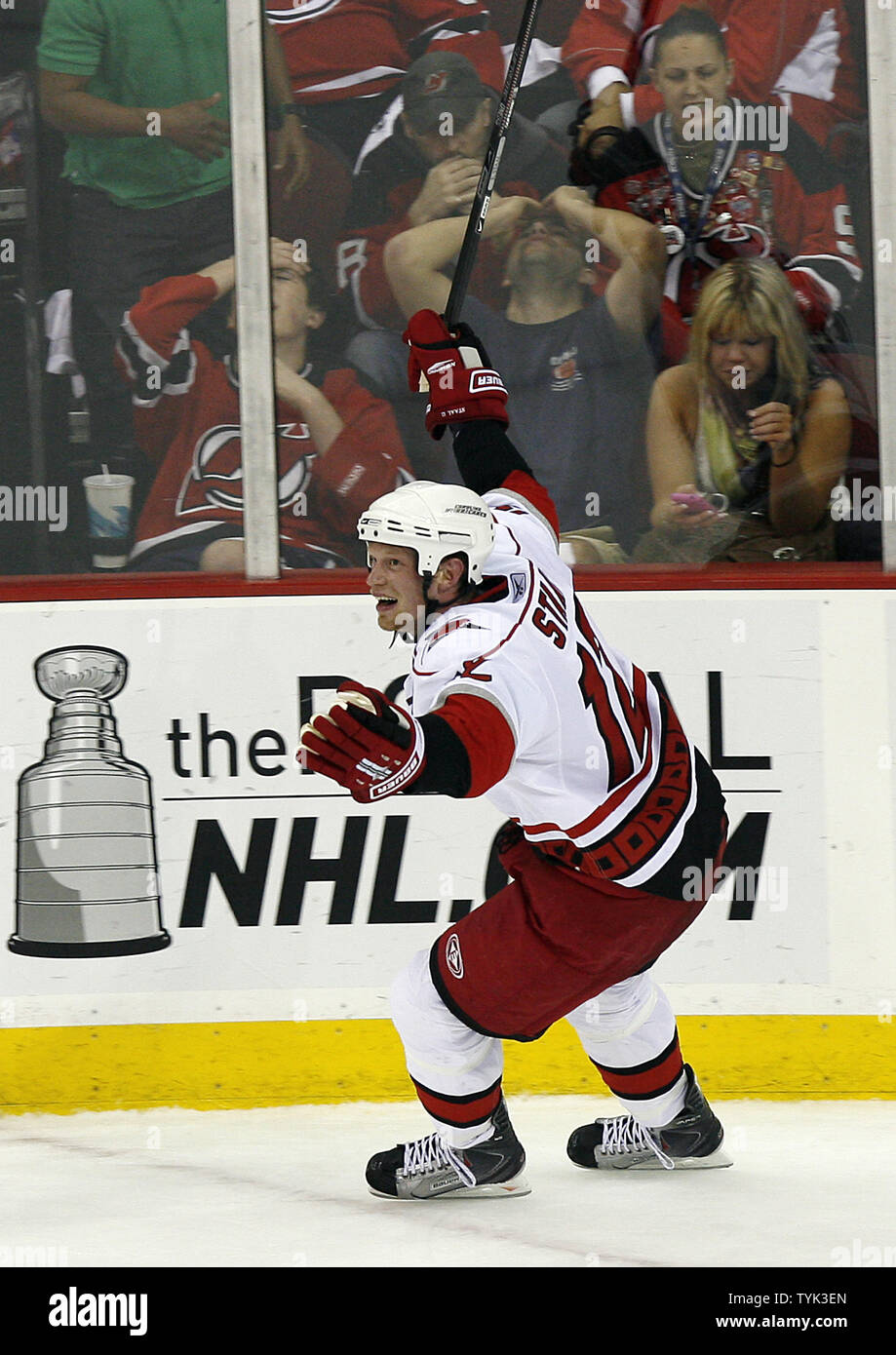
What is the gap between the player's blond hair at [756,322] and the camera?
143 inches

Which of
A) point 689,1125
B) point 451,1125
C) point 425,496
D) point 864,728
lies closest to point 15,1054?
point 451,1125

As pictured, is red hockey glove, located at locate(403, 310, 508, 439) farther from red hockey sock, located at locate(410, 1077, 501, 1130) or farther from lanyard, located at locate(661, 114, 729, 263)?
red hockey sock, located at locate(410, 1077, 501, 1130)

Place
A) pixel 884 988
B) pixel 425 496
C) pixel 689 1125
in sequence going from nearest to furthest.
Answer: pixel 425 496 < pixel 689 1125 < pixel 884 988

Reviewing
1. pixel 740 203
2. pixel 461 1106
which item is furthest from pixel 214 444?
pixel 461 1106

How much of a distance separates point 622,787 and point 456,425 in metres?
0.80

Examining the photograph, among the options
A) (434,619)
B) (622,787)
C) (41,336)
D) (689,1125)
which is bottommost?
(689,1125)

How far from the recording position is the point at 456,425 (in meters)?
3.04

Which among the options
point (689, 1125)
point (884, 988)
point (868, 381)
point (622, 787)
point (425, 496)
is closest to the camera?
point (425, 496)

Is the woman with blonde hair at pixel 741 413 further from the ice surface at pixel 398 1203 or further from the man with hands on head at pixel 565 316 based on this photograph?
the ice surface at pixel 398 1203

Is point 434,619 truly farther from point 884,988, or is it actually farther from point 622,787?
point 884,988

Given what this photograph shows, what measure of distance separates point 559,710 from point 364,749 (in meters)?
0.57

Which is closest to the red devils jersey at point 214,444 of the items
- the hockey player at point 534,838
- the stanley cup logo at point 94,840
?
the stanley cup logo at point 94,840

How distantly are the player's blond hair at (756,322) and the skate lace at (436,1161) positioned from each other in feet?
5.73

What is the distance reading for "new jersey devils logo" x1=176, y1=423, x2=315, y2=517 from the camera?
11.4 feet
